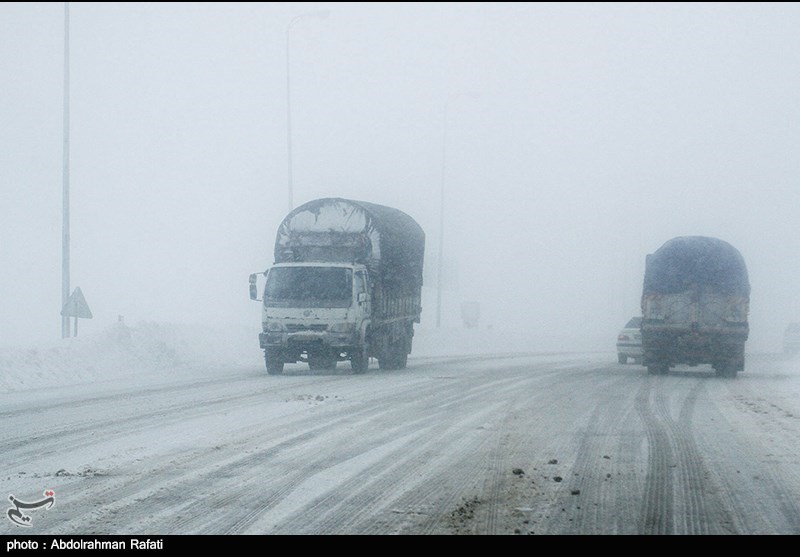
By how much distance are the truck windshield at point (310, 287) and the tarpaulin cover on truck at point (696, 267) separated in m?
7.81

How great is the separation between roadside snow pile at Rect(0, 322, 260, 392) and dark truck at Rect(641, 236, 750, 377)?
11292 millimetres

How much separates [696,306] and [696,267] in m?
1.00

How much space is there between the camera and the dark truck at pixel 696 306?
26.4 m

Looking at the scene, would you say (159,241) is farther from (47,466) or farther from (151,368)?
(47,466)

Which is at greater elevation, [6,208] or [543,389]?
[6,208]

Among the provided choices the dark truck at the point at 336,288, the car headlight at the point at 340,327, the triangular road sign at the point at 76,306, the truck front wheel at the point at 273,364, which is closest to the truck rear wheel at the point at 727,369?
the dark truck at the point at 336,288

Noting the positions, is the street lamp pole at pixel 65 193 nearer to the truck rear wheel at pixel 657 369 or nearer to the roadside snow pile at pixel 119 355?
the roadside snow pile at pixel 119 355

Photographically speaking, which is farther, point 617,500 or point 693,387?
point 693,387

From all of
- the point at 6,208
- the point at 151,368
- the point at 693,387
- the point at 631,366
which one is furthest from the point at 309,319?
the point at 6,208

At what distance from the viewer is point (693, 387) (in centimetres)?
2297

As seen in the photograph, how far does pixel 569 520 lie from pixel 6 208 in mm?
106027

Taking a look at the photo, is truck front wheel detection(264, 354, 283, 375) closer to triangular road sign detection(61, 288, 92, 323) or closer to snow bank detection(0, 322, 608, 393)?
snow bank detection(0, 322, 608, 393)

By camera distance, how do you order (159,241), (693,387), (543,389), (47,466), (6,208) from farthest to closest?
(159,241), (6,208), (693,387), (543,389), (47,466)

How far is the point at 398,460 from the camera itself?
11.1 m
